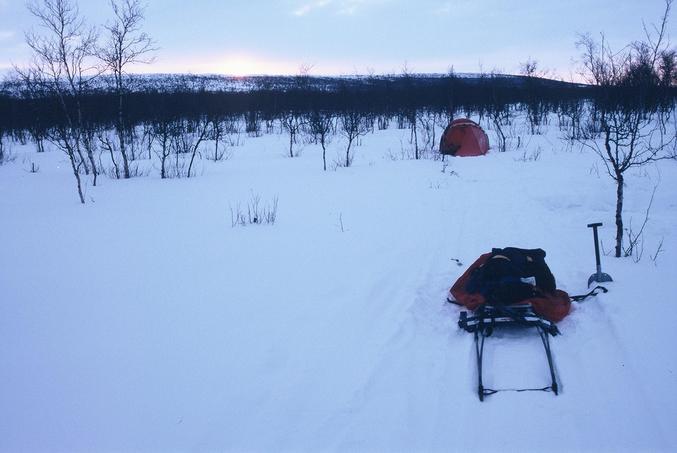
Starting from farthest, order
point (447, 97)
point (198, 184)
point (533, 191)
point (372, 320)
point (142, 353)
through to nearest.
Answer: point (447, 97)
point (198, 184)
point (533, 191)
point (372, 320)
point (142, 353)

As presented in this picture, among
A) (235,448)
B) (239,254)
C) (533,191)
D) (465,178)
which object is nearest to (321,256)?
(239,254)

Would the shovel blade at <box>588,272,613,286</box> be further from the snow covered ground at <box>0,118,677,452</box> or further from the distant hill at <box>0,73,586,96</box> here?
the distant hill at <box>0,73,586,96</box>

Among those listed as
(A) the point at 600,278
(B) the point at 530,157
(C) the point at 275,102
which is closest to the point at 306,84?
(C) the point at 275,102

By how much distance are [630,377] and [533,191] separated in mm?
6342

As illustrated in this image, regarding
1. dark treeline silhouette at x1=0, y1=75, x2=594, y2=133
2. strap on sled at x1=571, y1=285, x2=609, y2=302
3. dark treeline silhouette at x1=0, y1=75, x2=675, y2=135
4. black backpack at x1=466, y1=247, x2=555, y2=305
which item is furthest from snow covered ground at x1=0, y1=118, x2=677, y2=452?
dark treeline silhouette at x1=0, y1=75, x2=594, y2=133

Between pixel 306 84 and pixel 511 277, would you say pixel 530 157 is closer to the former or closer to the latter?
pixel 511 277

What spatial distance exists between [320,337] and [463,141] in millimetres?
11667

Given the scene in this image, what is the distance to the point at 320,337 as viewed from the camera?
3.71 meters

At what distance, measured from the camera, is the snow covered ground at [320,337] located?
2.64 metres

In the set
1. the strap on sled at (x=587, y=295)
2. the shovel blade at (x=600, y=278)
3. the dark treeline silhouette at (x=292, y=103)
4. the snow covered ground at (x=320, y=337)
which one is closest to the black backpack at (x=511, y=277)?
the strap on sled at (x=587, y=295)

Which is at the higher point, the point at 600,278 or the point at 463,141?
the point at 463,141

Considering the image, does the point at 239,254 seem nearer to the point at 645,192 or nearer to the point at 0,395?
the point at 0,395

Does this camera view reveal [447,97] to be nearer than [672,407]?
No

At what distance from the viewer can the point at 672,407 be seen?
103 inches
